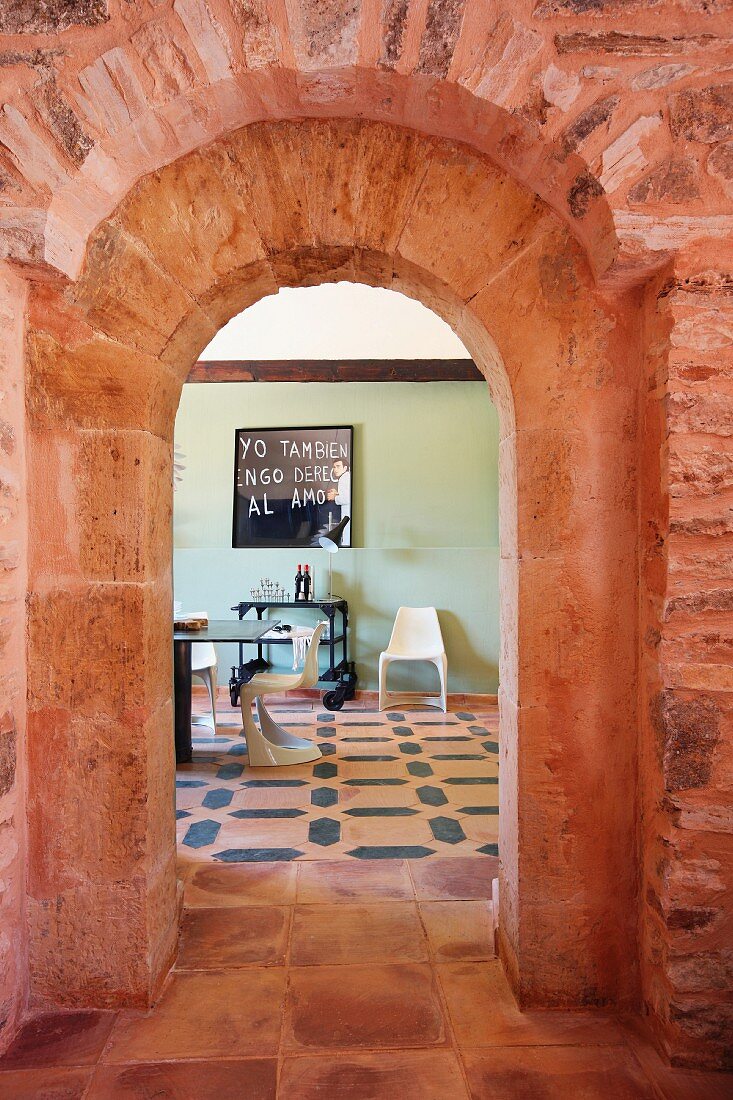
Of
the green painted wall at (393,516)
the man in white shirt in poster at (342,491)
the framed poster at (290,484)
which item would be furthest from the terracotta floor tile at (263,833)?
the man in white shirt in poster at (342,491)

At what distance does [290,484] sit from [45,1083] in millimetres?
4680

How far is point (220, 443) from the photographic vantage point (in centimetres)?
600

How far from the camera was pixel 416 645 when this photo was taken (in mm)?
5527

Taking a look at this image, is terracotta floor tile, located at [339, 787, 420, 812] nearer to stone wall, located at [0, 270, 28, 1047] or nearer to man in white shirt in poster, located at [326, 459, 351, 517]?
stone wall, located at [0, 270, 28, 1047]

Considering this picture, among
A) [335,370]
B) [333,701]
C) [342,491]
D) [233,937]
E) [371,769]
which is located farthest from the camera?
[342,491]

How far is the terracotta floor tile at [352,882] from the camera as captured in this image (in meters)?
2.39

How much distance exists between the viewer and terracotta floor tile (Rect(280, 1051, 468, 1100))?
150cm

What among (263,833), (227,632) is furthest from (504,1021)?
(227,632)

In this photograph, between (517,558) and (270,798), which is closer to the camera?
(517,558)

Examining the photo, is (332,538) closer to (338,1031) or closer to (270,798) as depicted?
(270,798)

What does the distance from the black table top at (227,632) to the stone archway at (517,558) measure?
2.13 meters

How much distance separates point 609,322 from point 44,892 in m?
2.12

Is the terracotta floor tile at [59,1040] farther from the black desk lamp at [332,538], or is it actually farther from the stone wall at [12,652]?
the black desk lamp at [332,538]

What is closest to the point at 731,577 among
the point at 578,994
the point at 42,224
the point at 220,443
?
the point at 578,994
